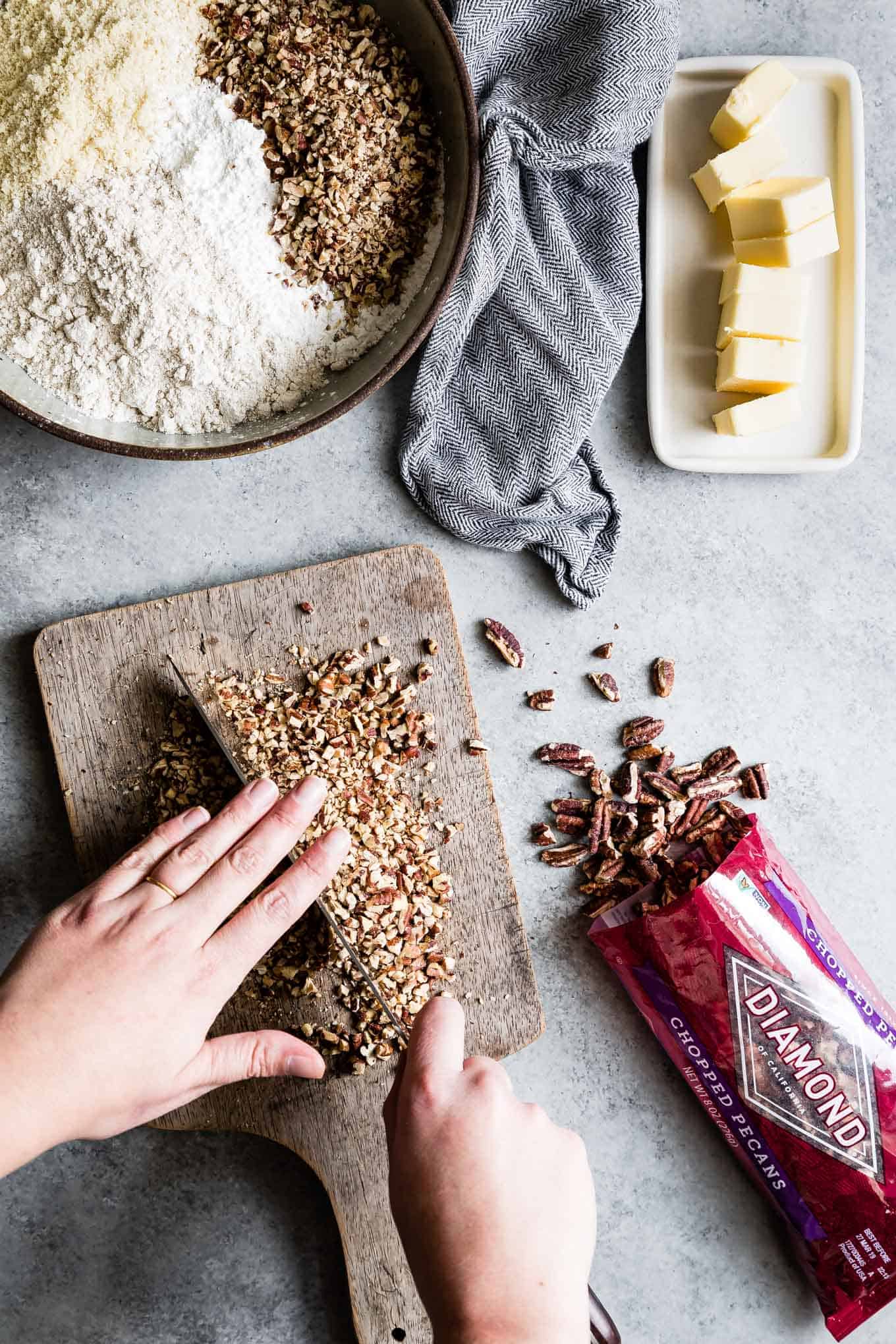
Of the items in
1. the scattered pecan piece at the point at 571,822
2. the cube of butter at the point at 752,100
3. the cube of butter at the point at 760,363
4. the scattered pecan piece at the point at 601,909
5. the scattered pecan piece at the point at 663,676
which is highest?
the cube of butter at the point at 752,100

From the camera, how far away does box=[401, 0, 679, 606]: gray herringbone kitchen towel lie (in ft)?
4.34

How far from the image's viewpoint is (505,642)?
4.87 ft

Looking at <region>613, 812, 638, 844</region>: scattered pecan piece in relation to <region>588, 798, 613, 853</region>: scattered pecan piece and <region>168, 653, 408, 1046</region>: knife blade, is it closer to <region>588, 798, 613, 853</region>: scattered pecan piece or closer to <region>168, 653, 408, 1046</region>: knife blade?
<region>588, 798, 613, 853</region>: scattered pecan piece

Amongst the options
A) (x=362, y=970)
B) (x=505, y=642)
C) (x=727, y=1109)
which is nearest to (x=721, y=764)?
(x=505, y=642)

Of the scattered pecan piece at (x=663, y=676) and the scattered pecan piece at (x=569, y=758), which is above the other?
the scattered pecan piece at (x=663, y=676)

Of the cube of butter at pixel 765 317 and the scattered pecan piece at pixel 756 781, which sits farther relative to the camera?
the scattered pecan piece at pixel 756 781

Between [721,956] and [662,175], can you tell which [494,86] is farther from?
[721,956]

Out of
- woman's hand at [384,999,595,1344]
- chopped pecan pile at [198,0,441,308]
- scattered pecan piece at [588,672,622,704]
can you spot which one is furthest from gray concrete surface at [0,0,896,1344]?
woman's hand at [384,999,595,1344]

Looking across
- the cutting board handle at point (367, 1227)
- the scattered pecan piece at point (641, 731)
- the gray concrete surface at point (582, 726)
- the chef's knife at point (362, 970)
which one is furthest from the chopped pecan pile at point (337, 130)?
the cutting board handle at point (367, 1227)

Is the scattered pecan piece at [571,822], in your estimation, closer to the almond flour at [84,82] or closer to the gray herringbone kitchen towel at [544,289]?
the gray herringbone kitchen towel at [544,289]

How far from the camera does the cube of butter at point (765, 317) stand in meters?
1.39

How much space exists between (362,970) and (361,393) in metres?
0.74

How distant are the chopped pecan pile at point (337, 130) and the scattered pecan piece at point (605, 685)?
2.01 feet

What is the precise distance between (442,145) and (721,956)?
1.14 meters
